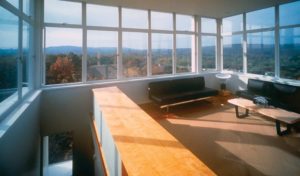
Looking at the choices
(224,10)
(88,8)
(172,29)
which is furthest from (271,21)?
(88,8)

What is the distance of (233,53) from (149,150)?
692 cm

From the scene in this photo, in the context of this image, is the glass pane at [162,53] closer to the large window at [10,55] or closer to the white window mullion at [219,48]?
the white window mullion at [219,48]

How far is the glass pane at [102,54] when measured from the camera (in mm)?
5090

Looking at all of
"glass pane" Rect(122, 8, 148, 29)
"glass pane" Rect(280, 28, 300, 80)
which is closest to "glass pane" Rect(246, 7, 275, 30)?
"glass pane" Rect(280, 28, 300, 80)

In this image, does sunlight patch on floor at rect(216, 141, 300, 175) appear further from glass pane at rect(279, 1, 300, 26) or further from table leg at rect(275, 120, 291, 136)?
glass pane at rect(279, 1, 300, 26)

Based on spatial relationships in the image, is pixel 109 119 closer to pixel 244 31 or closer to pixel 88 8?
pixel 88 8

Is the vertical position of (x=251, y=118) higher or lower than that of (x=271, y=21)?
lower

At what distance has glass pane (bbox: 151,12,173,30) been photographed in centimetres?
598

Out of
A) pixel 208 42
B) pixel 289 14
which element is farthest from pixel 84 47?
pixel 289 14

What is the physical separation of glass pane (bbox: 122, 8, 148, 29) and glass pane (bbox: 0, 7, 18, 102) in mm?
3220

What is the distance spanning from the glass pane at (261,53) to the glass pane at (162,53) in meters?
2.85

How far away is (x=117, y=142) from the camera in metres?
1.58

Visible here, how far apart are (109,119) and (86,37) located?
348 centimetres

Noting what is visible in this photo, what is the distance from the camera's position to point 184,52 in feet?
22.5
